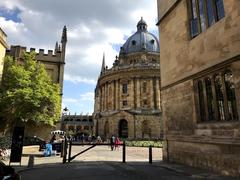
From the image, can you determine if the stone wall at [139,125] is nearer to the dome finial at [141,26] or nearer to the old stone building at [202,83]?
the dome finial at [141,26]

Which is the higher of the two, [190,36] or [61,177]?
[190,36]

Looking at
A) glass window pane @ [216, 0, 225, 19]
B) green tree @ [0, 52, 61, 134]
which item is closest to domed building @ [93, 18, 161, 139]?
green tree @ [0, 52, 61, 134]

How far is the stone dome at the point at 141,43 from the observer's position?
6906 cm

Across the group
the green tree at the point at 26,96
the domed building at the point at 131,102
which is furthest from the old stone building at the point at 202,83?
the domed building at the point at 131,102

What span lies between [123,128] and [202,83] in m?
45.2

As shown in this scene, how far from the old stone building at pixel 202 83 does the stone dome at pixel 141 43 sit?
176 ft

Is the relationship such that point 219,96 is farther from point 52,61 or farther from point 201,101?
point 52,61

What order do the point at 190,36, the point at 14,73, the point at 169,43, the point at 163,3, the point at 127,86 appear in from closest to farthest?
the point at 190,36
the point at 169,43
the point at 163,3
the point at 14,73
the point at 127,86

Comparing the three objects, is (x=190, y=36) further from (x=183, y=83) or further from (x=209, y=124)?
(x=209, y=124)

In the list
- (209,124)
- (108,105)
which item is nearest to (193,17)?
(209,124)

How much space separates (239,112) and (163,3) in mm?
9785

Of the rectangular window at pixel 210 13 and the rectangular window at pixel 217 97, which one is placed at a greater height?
the rectangular window at pixel 210 13

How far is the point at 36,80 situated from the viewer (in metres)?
22.3

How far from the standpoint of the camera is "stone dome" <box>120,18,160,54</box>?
227 ft
